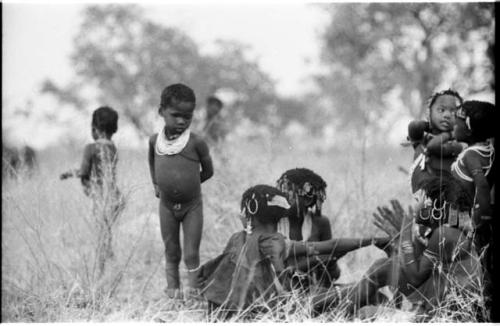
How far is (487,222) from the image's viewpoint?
3.96 m

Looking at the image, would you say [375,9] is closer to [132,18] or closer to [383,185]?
[132,18]

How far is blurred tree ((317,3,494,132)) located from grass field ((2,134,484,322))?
685 mm

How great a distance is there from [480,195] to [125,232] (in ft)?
8.06

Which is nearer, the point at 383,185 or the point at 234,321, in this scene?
the point at 234,321

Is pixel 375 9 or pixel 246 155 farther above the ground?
pixel 375 9

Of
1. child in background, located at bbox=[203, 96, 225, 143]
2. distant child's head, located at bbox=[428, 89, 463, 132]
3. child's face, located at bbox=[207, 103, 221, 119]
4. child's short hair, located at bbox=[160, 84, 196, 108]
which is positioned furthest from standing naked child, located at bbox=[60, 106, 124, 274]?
child's face, located at bbox=[207, 103, 221, 119]

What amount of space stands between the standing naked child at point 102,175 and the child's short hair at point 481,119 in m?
2.18

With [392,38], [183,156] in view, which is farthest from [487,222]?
[392,38]

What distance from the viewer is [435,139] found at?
14.1ft

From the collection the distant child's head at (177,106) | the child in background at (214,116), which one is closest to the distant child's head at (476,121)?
the distant child's head at (177,106)

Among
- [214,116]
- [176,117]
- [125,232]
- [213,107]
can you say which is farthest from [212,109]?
[176,117]

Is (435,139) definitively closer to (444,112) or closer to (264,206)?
(444,112)

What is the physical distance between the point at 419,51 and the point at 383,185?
5652 mm

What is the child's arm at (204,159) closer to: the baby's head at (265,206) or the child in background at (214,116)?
the baby's head at (265,206)
